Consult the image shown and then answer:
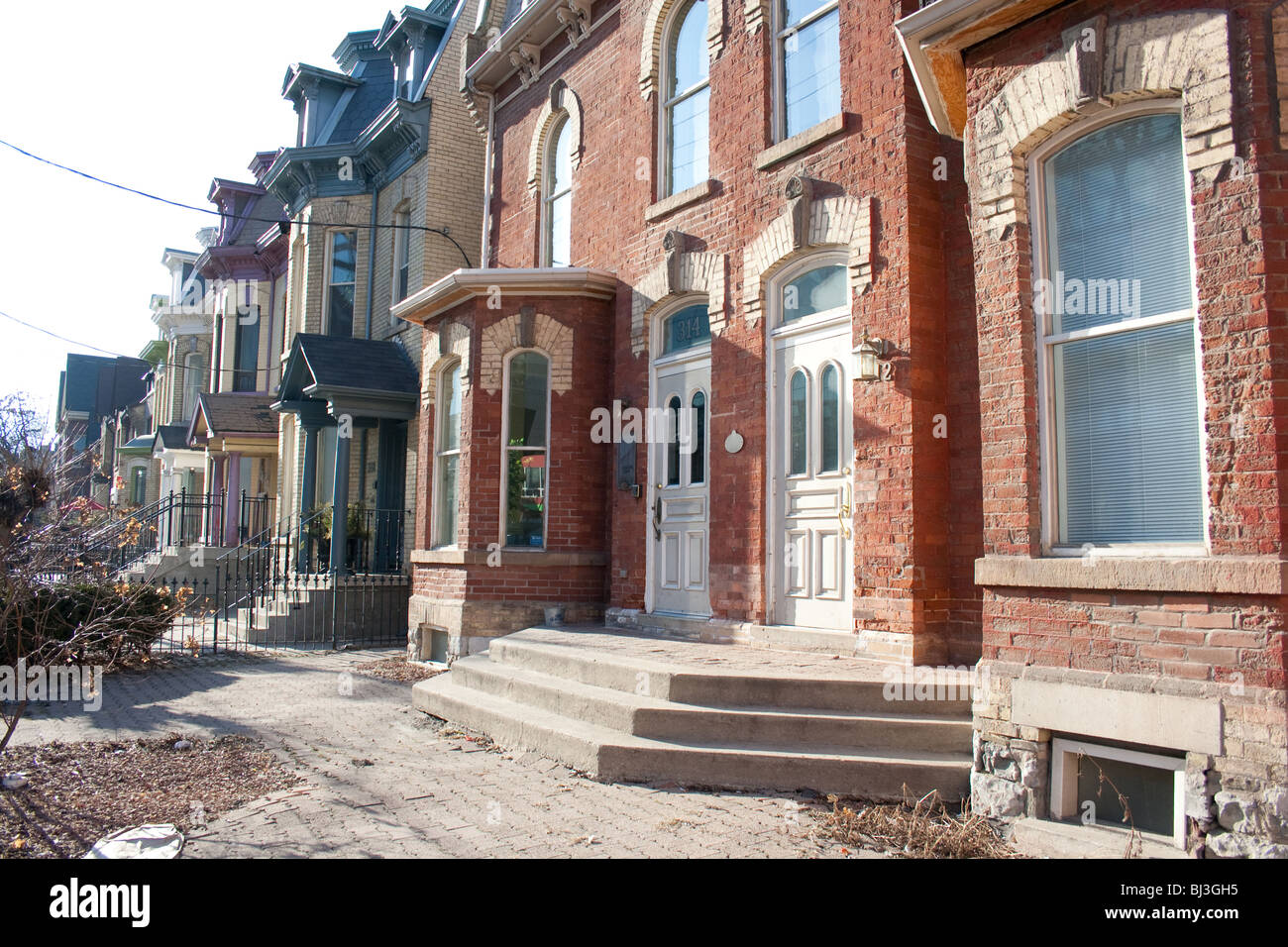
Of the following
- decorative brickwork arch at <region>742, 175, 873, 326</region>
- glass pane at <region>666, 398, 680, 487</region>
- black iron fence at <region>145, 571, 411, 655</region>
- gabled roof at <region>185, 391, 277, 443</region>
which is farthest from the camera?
gabled roof at <region>185, 391, 277, 443</region>

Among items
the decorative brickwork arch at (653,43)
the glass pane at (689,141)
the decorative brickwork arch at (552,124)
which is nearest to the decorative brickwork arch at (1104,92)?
the glass pane at (689,141)

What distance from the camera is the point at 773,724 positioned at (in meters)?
5.72

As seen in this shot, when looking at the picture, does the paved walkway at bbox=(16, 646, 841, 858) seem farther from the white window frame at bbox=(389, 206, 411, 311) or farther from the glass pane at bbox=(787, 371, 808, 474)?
the white window frame at bbox=(389, 206, 411, 311)

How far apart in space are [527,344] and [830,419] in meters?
4.10

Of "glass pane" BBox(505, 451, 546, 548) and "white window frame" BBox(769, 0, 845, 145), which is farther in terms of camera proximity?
"glass pane" BBox(505, 451, 546, 548)

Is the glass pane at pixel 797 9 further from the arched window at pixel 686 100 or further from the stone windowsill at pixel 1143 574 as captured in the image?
the stone windowsill at pixel 1143 574

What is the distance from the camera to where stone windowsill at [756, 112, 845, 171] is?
24.2 feet

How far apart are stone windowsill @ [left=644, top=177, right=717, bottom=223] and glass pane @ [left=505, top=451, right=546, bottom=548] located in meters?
2.86

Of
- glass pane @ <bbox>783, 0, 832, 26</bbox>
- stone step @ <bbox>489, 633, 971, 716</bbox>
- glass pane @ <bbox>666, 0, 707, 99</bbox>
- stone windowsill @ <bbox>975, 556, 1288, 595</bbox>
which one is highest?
glass pane @ <bbox>666, 0, 707, 99</bbox>

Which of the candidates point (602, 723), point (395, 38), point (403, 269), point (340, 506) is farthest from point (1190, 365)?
point (395, 38)

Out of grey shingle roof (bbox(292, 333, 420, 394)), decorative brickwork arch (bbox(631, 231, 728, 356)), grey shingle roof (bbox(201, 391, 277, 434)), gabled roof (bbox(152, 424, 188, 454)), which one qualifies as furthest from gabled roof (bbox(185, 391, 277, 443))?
decorative brickwork arch (bbox(631, 231, 728, 356))

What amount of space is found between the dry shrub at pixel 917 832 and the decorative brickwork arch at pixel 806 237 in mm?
3847

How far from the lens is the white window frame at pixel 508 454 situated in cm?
1009

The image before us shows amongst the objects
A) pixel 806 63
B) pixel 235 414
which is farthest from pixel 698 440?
pixel 235 414
